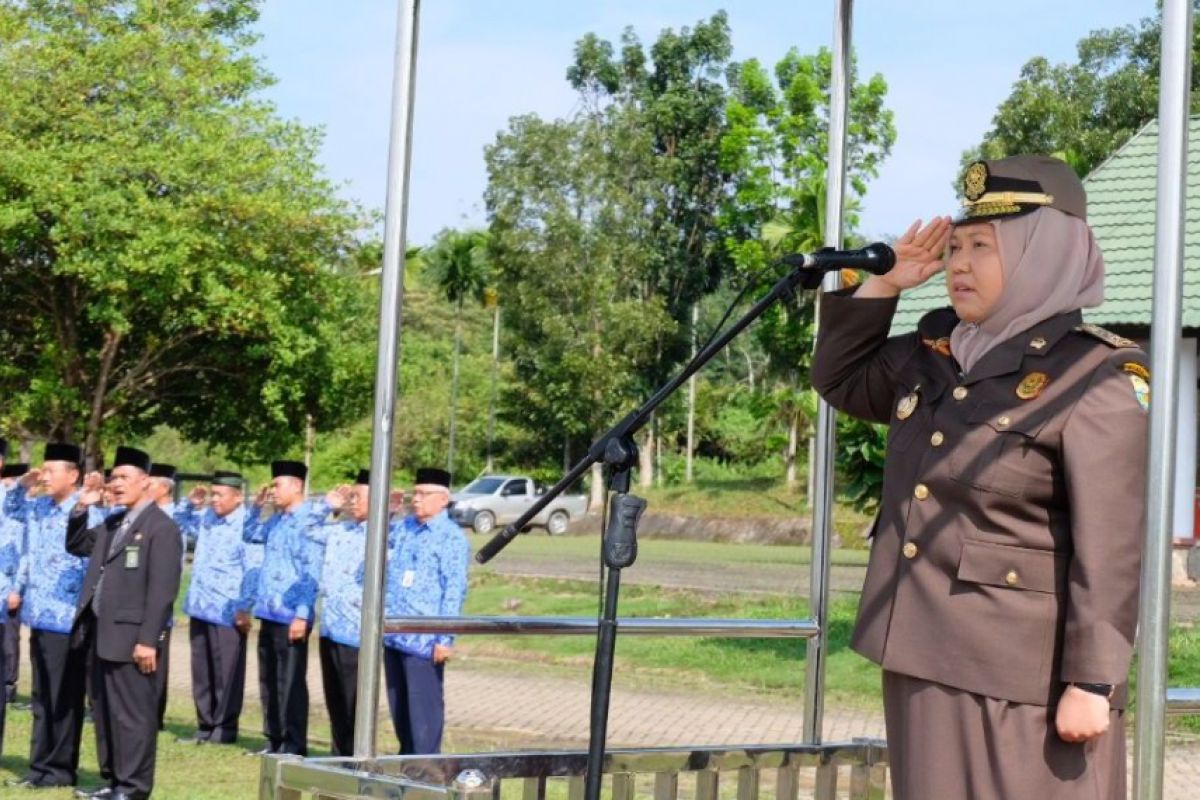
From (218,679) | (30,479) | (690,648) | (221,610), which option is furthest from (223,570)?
(690,648)

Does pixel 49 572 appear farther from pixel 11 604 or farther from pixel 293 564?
pixel 293 564

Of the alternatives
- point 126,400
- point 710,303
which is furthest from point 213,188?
point 710,303

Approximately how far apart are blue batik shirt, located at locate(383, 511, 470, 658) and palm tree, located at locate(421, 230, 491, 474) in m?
46.7

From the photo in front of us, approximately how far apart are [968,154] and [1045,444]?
4101 centimetres

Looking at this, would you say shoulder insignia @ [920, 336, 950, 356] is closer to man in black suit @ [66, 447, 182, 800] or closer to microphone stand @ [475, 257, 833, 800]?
microphone stand @ [475, 257, 833, 800]

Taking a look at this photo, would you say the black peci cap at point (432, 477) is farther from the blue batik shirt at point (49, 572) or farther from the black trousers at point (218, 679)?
the black trousers at point (218, 679)

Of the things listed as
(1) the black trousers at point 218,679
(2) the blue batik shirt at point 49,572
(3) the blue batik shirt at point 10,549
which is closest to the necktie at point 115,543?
(2) the blue batik shirt at point 49,572

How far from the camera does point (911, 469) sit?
3.26 metres

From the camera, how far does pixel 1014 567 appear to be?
3.05m

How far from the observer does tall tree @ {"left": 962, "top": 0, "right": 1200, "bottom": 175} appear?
39375mm

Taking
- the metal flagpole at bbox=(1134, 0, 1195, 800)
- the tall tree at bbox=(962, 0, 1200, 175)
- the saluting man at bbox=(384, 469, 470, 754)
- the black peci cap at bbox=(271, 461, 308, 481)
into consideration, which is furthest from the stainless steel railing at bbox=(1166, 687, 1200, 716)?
the tall tree at bbox=(962, 0, 1200, 175)

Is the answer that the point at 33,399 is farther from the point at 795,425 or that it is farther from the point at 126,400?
the point at 795,425

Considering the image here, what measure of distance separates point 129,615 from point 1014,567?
718cm

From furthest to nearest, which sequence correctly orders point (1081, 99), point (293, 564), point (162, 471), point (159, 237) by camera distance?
point (1081, 99)
point (159, 237)
point (162, 471)
point (293, 564)
